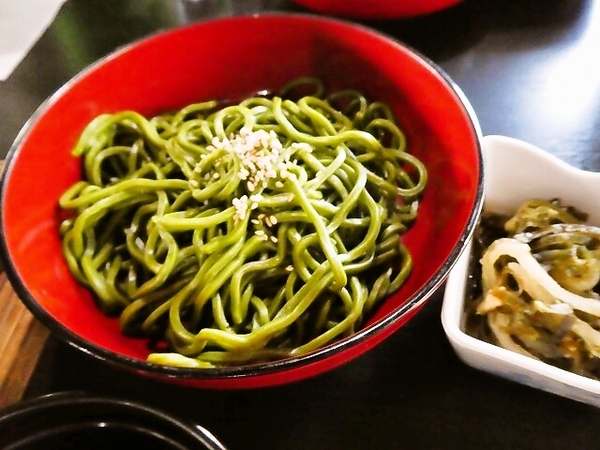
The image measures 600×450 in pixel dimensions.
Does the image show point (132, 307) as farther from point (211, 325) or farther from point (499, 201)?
point (499, 201)

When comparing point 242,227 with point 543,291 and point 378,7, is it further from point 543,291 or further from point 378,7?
point 378,7

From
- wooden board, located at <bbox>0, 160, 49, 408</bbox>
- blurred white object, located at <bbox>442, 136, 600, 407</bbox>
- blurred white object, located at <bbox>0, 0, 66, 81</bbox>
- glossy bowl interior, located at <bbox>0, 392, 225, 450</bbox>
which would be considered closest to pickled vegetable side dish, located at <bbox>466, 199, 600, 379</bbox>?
blurred white object, located at <bbox>442, 136, 600, 407</bbox>

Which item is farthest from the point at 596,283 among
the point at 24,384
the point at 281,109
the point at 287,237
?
the point at 24,384

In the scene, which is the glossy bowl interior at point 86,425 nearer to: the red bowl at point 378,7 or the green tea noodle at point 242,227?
the green tea noodle at point 242,227

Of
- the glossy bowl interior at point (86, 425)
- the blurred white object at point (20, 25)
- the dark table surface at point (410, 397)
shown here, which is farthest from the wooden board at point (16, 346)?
the blurred white object at point (20, 25)

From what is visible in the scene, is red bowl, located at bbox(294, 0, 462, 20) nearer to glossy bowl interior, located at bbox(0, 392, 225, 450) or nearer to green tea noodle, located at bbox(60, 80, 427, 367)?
green tea noodle, located at bbox(60, 80, 427, 367)

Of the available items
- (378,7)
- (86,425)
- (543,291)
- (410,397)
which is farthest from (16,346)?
(378,7)
